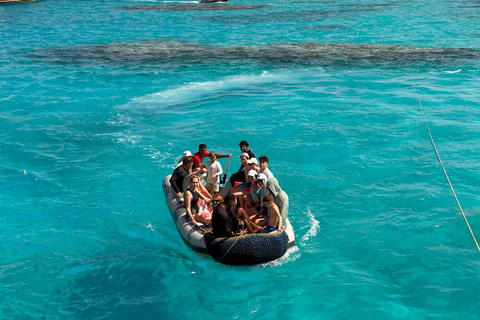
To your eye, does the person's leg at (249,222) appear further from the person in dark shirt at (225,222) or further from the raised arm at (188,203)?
the raised arm at (188,203)

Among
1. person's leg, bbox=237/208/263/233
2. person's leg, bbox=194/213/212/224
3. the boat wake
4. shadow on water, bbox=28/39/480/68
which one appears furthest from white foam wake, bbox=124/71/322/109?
person's leg, bbox=237/208/263/233

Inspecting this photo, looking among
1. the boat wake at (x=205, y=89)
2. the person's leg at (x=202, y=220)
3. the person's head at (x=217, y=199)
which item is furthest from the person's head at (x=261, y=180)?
the boat wake at (x=205, y=89)

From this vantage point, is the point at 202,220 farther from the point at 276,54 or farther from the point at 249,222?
the point at 276,54

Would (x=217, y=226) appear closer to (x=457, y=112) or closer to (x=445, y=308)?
(x=445, y=308)

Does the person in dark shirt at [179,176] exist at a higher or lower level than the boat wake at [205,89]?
higher

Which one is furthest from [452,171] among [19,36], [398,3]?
[398,3]

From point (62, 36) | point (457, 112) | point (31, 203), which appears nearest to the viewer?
point (31, 203)

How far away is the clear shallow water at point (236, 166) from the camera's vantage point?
9.31m

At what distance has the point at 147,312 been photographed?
29.3 feet

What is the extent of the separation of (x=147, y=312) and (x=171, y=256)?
5.28ft

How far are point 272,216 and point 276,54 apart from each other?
21308mm

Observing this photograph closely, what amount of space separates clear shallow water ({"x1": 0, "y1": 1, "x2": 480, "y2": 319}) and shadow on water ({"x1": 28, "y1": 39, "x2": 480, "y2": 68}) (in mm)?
175

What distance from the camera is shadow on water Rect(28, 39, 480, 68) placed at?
27.5 m

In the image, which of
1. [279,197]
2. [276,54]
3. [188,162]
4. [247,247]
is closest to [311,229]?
[279,197]
